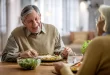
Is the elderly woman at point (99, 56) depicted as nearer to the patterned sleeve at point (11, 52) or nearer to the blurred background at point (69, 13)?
the patterned sleeve at point (11, 52)

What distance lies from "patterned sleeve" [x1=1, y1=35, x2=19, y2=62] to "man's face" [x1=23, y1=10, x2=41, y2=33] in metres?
0.21

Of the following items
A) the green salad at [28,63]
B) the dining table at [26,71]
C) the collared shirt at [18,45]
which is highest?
the collared shirt at [18,45]

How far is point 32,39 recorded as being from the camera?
262 centimetres

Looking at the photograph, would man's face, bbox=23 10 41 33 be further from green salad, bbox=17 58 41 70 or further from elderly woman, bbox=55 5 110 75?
elderly woman, bbox=55 5 110 75

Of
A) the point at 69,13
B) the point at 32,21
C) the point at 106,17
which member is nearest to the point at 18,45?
the point at 32,21

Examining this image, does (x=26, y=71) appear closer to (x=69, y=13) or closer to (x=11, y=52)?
(x=11, y=52)

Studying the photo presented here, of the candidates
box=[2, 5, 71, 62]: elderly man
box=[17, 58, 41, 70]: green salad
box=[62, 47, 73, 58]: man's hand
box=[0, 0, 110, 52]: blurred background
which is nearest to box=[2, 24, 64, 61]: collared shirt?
box=[2, 5, 71, 62]: elderly man

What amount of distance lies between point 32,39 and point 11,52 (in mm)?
276

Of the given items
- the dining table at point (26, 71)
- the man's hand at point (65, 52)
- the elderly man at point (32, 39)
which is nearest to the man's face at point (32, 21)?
the elderly man at point (32, 39)

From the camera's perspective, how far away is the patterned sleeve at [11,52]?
2393 mm

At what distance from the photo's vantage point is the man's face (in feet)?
8.20

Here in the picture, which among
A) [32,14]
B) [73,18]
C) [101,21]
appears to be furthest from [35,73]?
[73,18]

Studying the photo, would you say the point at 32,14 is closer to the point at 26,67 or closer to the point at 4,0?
the point at 26,67

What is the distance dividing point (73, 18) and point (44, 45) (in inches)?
252
